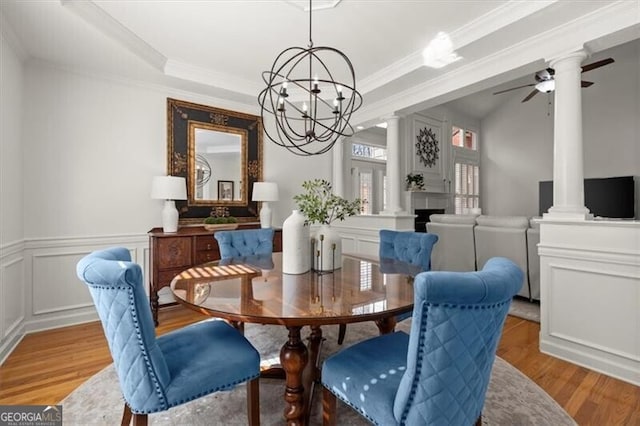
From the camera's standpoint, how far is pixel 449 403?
98 centimetres

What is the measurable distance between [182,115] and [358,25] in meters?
2.18

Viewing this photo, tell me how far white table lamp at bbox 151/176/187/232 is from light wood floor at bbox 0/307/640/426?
1021mm

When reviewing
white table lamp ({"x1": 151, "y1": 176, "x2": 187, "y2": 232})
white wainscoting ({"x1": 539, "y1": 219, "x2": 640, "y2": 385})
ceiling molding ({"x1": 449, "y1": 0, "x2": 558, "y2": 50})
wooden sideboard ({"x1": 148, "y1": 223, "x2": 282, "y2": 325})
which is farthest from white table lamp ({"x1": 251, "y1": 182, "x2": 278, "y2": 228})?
white wainscoting ({"x1": 539, "y1": 219, "x2": 640, "y2": 385})

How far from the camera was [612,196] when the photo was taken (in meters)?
5.20

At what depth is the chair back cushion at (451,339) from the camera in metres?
0.89

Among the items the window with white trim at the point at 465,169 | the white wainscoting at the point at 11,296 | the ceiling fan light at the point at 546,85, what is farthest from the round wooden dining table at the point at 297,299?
the window with white trim at the point at 465,169

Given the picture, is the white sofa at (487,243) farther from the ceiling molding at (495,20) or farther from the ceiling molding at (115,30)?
the ceiling molding at (115,30)

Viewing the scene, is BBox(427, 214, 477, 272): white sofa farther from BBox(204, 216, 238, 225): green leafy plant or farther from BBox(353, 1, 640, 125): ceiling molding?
BBox(204, 216, 238, 225): green leafy plant

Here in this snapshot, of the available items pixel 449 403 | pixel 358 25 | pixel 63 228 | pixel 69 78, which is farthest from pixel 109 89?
pixel 449 403

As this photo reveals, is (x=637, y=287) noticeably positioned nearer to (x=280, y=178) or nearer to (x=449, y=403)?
(x=449, y=403)

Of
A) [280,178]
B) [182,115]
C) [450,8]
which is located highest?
[450,8]

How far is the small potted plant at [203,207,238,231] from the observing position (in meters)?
3.36

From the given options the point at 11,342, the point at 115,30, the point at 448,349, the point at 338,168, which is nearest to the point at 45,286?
the point at 11,342

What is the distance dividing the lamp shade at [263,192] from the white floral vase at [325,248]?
1.96 m
